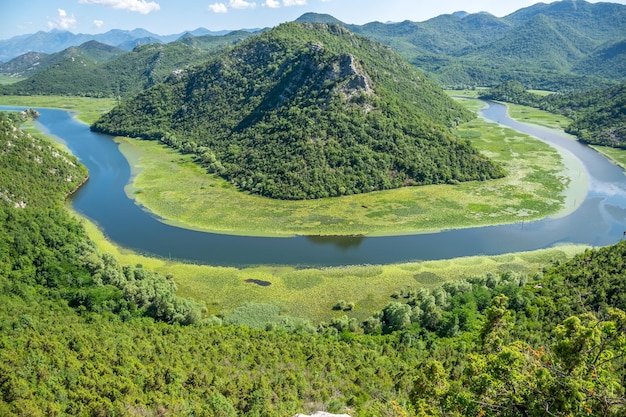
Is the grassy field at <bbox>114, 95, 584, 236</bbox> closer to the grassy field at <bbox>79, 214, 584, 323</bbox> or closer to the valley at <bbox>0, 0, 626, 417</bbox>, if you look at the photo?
the valley at <bbox>0, 0, 626, 417</bbox>

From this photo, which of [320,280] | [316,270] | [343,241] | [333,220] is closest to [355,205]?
[333,220]

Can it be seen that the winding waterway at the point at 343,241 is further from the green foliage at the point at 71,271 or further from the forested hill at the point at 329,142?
the forested hill at the point at 329,142

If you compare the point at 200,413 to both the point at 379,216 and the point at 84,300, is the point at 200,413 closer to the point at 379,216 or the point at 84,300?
the point at 84,300

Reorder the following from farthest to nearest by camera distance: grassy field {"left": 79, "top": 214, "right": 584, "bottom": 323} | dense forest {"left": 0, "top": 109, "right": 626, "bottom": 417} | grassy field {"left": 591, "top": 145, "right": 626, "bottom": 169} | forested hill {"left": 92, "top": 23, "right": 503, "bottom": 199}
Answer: grassy field {"left": 591, "top": 145, "right": 626, "bottom": 169}
forested hill {"left": 92, "top": 23, "right": 503, "bottom": 199}
grassy field {"left": 79, "top": 214, "right": 584, "bottom": 323}
dense forest {"left": 0, "top": 109, "right": 626, "bottom": 417}

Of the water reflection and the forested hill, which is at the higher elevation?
the forested hill

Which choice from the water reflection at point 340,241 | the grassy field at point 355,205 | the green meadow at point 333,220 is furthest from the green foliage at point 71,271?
the water reflection at point 340,241

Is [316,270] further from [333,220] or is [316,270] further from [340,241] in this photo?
[333,220]

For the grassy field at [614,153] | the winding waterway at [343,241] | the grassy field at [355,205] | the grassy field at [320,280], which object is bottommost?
the grassy field at [320,280]

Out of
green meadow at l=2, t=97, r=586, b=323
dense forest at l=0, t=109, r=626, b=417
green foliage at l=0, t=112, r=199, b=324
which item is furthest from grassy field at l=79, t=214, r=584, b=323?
green foliage at l=0, t=112, r=199, b=324
